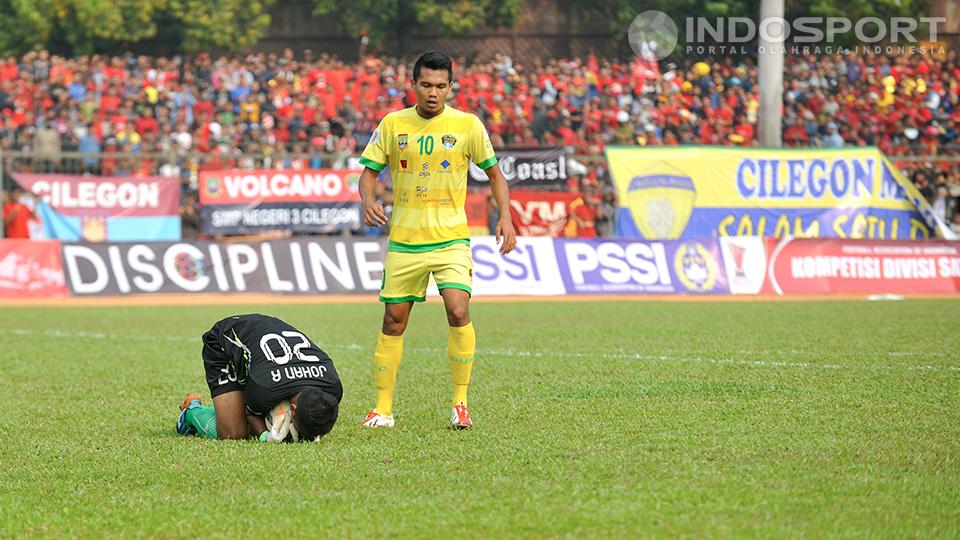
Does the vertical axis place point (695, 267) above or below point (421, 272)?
below

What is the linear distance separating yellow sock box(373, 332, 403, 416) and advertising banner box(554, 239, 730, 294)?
13407 millimetres

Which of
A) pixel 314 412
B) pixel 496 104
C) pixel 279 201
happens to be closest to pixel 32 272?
pixel 279 201

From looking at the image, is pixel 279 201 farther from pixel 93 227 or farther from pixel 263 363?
pixel 263 363

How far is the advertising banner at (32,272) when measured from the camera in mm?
21359

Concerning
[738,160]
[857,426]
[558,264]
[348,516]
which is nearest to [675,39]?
[738,160]

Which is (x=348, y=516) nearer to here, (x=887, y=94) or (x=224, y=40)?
(x=887, y=94)

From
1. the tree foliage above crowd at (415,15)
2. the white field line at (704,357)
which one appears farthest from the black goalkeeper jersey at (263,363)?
the tree foliage above crowd at (415,15)

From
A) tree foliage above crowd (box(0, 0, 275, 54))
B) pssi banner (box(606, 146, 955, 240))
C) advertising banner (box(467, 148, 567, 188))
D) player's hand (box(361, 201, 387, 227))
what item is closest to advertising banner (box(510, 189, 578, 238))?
advertising banner (box(467, 148, 567, 188))

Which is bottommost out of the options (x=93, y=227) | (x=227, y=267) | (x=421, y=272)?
(x=227, y=267)

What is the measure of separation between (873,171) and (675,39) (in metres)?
11.0

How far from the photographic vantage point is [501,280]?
69.9ft

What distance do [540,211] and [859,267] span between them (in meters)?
5.31

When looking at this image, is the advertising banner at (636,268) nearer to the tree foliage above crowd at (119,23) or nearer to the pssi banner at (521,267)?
the pssi banner at (521,267)

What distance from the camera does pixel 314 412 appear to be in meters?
7.17
